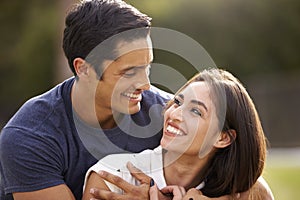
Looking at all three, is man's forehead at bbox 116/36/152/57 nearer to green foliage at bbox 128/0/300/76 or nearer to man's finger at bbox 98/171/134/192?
man's finger at bbox 98/171/134/192

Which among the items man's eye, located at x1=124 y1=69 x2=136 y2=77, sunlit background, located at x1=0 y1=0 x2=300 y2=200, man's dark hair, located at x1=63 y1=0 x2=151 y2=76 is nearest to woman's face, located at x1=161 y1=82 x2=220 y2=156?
man's eye, located at x1=124 y1=69 x2=136 y2=77

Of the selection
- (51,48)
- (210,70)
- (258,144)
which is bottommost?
(51,48)

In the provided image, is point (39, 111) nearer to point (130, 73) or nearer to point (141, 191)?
point (130, 73)

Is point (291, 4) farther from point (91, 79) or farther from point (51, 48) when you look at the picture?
point (91, 79)

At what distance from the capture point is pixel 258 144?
4.64 meters

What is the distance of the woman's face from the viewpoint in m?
4.49

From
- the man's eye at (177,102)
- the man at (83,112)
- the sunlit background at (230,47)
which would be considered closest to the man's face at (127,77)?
the man at (83,112)

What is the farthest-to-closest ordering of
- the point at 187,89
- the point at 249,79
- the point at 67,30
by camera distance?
the point at 249,79, the point at 67,30, the point at 187,89

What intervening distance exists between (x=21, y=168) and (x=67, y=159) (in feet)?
0.80

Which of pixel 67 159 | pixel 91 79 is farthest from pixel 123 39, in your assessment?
pixel 67 159

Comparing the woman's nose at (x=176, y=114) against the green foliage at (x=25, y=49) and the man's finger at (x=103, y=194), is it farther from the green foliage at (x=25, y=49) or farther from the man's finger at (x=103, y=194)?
the green foliage at (x=25, y=49)

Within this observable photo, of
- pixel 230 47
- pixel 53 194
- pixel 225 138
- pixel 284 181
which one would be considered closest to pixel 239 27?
pixel 230 47

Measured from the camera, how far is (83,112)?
4.93 m

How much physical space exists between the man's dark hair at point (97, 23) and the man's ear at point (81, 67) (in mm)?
23
